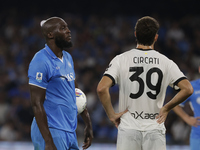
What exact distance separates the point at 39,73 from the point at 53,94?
0.29 metres

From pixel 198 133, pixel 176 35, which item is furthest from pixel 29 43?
pixel 198 133

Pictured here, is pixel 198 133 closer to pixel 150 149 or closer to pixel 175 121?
pixel 150 149

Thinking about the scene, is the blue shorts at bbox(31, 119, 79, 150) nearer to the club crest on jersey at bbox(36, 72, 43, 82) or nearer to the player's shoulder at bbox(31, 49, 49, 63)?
the club crest on jersey at bbox(36, 72, 43, 82)

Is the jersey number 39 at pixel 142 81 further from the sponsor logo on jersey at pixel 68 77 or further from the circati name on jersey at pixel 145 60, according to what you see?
the sponsor logo on jersey at pixel 68 77

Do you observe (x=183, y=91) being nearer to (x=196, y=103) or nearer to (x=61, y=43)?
(x=61, y=43)

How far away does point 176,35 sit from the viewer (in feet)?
45.5

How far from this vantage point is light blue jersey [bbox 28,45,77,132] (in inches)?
153

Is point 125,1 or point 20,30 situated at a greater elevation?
point 125,1

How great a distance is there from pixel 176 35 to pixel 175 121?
14.3 ft

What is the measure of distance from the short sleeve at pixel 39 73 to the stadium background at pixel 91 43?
6088 millimetres

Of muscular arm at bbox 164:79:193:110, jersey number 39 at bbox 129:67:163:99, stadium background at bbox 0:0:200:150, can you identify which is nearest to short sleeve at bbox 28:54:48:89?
jersey number 39 at bbox 129:67:163:99

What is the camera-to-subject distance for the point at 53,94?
399cm

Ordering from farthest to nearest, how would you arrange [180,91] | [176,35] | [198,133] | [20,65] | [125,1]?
[125,1] → [176,35] → [20,65] → [198,133] → [180,91]

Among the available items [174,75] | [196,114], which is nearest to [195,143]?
[196,114]
